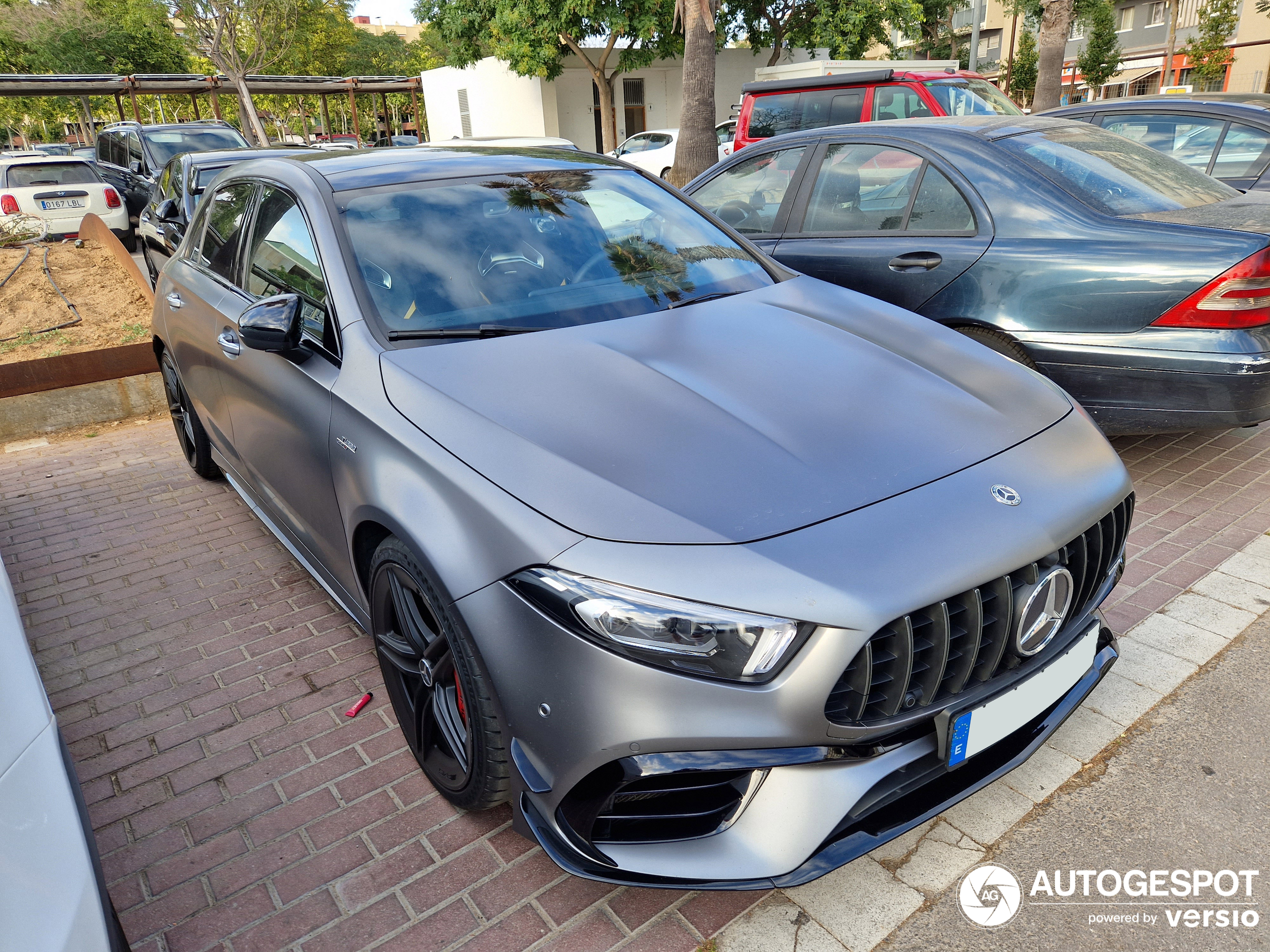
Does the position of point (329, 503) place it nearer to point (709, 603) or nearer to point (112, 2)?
point (709, 603)

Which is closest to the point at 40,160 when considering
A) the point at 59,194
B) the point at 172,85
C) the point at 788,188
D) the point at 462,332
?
the point at 59,194

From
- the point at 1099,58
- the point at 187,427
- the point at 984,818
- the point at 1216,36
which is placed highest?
the point at 1216,36

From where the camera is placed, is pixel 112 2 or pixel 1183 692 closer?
pixel 1183 692

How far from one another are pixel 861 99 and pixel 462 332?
9612mm

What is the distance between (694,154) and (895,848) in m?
13.7

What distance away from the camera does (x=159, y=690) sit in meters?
3.15

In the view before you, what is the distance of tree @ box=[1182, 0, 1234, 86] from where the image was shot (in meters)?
29.5

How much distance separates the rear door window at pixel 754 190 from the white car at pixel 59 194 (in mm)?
9822

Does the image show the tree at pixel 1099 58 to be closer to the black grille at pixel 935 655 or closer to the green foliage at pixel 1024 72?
the green foliage at pixel 1024 72

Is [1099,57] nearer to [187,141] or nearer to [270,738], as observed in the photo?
[187,141]

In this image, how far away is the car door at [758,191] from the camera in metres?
5.11

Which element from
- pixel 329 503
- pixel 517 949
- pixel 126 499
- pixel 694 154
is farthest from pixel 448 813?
pixel 694 154

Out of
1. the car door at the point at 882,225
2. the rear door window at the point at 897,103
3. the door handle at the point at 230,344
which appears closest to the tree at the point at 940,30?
the rear door window at the point at 897,103

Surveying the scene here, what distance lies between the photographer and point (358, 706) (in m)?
2.97
